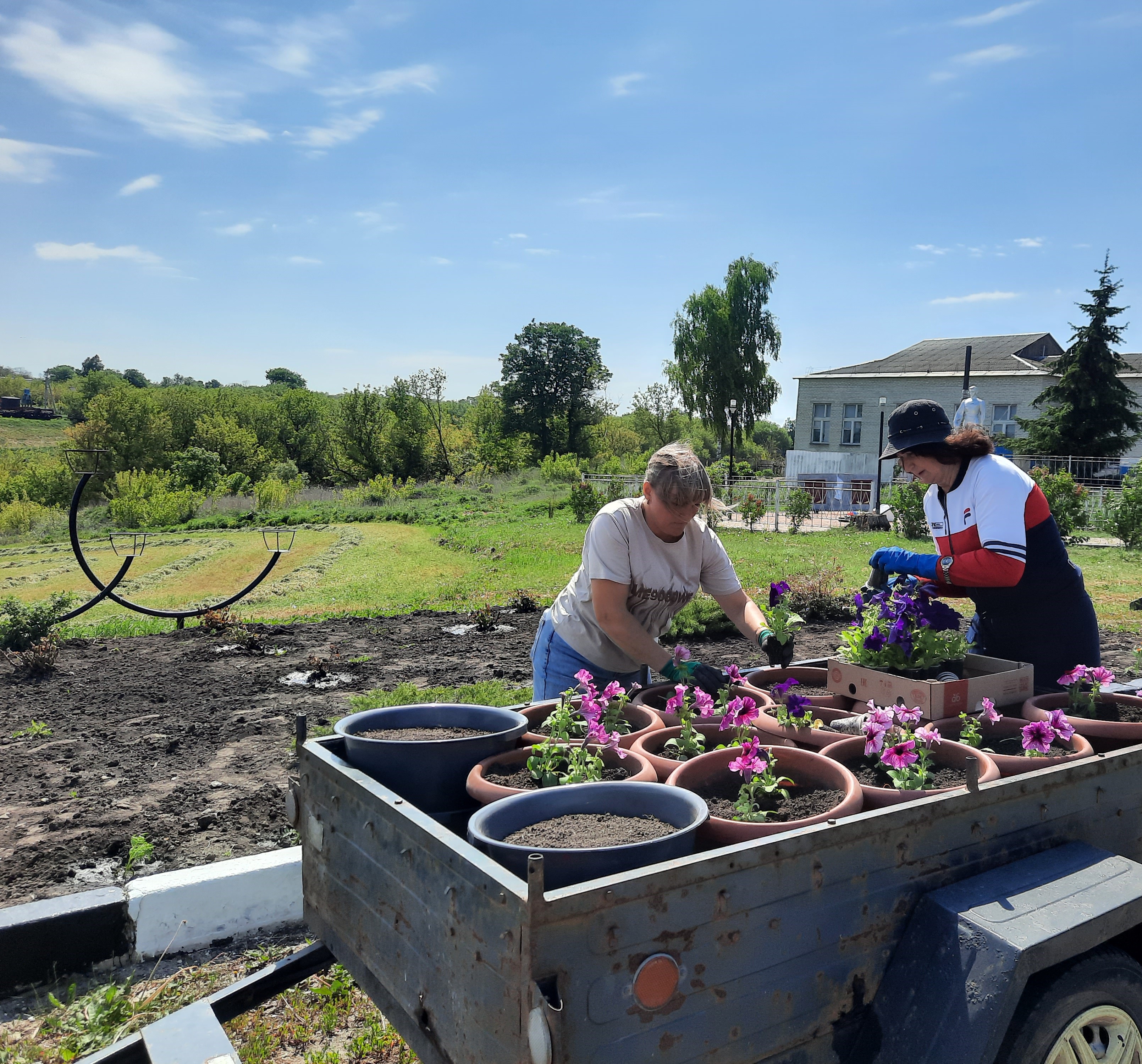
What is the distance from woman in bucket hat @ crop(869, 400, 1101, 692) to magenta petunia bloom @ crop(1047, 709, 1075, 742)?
2.24 ft

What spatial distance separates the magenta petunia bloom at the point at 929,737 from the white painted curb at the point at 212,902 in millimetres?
2113

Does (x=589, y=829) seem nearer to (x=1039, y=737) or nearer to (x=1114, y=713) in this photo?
(x=1039, y=737)

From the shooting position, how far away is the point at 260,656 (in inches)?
280

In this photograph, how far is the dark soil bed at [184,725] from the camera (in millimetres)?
3492

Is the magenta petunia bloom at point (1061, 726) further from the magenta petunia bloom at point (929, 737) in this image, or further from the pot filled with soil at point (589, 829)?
the pot filled with soil at point (589, 829)

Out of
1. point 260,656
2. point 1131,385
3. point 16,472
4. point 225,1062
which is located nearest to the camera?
point 225,1062

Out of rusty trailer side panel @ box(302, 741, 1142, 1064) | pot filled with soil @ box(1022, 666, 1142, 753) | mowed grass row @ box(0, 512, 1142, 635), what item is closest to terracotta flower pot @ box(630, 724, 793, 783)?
rusty trailer side panel @ box(302, 741, 1142, 1064)

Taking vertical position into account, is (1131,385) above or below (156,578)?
above

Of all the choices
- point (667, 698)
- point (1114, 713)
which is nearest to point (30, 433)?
point (667, 698)

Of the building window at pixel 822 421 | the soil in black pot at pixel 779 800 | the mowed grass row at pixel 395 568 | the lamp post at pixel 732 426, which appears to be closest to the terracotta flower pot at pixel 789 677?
the soil in black pot at pixel 779 800

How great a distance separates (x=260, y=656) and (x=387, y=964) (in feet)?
19.3

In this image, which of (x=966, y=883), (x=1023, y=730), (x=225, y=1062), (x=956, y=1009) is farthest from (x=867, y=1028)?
(x=225, y=1062)

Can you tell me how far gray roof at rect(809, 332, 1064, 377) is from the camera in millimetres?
36375

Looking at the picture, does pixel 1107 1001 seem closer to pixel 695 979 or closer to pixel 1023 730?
pixel 1023 730
